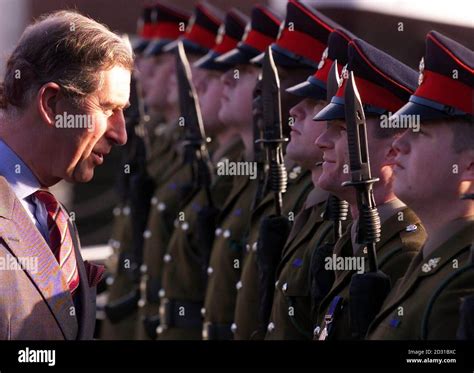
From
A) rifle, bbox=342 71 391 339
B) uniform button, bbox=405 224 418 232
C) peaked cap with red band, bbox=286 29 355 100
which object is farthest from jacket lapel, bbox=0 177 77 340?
peaked cap with red band, bbox=286 29 355 100

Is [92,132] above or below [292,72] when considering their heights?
below

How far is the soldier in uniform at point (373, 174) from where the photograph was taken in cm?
411

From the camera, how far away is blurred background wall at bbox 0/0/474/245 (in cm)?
487

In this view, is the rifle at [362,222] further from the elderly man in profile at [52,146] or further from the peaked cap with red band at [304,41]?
the peaked cap with red band at [304,41]

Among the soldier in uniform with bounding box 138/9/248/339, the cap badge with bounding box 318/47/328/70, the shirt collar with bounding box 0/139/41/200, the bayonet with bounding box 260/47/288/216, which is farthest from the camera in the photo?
the soldier in uniform with bounding box 138/9/248/339

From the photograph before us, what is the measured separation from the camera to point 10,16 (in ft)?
21.7

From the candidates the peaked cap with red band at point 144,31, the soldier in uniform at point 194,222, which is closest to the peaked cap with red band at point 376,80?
the soldier in uniform at point 194,222

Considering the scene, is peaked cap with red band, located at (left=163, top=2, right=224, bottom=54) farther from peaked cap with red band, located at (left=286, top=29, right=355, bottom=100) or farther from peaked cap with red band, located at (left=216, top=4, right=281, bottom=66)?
peaked cap with red band, located at (left=286, top=29, right=355, bottom=100)

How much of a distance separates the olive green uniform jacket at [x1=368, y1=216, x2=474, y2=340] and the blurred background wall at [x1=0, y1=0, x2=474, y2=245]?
794 millimetres

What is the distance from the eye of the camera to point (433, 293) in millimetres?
3580

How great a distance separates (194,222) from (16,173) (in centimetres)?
300

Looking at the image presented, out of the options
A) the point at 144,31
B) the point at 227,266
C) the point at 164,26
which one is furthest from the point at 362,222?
the point at 144,31

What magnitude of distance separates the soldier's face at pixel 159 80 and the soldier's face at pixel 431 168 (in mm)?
4673

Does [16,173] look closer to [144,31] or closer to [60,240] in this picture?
[60,240]
